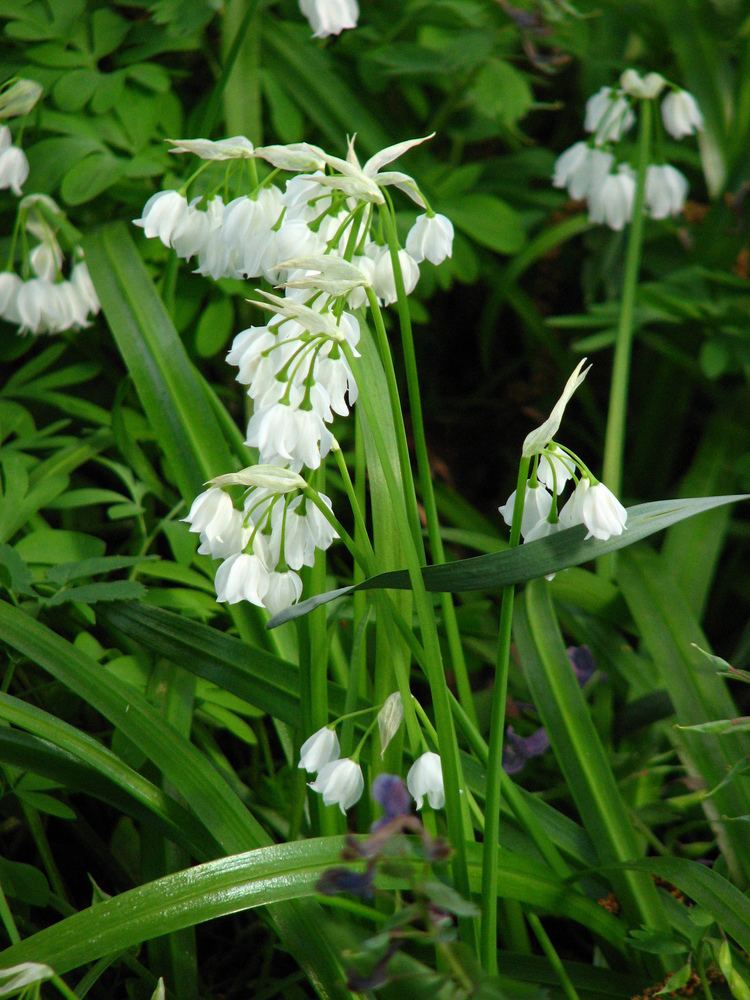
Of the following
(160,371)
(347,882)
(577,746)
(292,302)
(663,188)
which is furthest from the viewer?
(663,188)

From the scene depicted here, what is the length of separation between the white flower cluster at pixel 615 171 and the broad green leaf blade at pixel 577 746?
90 cm

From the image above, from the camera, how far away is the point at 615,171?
75.6 inches

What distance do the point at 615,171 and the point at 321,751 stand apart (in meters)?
1.42

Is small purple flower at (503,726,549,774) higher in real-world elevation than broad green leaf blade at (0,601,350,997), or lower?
lower

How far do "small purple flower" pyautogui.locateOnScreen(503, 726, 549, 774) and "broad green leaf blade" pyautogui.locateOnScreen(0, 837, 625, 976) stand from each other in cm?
48

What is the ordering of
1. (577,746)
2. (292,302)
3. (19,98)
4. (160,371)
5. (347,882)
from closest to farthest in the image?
1. (347,882)
2. (292,302)
3. (577,746)
4. (160,371)
5. (19,98)

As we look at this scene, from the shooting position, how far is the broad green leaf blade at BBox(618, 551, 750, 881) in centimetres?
131

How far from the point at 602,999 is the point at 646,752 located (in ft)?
1.40

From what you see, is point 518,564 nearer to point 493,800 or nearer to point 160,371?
point 493,800

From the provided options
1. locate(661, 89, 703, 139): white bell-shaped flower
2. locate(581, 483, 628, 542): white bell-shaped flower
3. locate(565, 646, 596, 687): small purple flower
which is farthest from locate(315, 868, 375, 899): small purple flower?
locate(661, 89, 703, 139): white bell-shaped flower

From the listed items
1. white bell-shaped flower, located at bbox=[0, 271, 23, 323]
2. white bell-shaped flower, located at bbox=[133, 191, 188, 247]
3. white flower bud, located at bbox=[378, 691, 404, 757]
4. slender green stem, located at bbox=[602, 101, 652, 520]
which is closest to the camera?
white flower bud, located at bbox=[378, 691, 404, 757]

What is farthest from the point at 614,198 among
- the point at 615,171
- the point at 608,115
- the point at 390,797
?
the point at 390,797

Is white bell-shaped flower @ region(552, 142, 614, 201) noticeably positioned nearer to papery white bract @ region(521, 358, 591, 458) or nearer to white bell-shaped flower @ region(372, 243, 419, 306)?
white bell-shaped flower @ region(372, 243, 419, 306)

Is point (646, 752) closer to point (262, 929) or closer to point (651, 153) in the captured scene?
point (262, 929)
